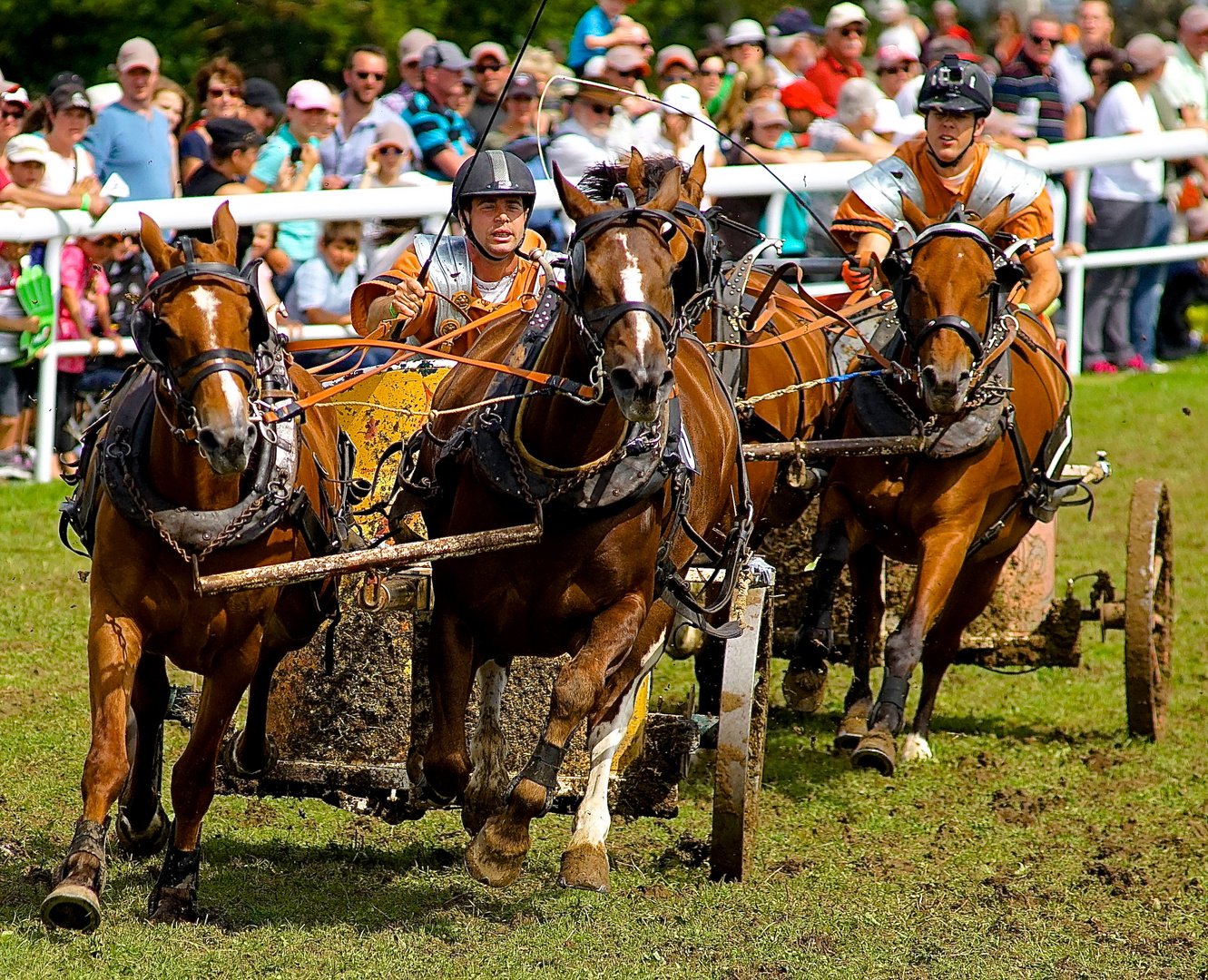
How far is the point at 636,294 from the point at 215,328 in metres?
1.09

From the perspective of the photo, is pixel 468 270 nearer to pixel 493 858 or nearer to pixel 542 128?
pixel 493 858

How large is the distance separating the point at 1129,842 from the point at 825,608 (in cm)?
151

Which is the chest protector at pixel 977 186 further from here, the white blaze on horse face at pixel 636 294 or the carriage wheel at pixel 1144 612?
the white blaze on horse face at pixel 636 294

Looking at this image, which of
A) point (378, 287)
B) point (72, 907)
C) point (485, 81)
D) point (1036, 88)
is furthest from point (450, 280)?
point (1036, 88)

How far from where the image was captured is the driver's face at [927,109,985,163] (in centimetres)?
757

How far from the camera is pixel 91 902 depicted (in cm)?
481

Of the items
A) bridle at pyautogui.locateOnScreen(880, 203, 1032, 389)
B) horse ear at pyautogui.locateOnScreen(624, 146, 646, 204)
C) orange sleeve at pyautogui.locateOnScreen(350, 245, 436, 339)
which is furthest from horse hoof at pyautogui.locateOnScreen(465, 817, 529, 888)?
bridle at pyautogui.locateOnScreen(880, 203, 1032, 389)

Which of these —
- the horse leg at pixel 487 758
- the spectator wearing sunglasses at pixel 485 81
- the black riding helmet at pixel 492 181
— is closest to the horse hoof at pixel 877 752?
the horse leg at pixel 487 758

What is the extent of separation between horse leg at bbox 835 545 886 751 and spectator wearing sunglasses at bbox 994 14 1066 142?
286 inches

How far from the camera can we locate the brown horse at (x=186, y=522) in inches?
189

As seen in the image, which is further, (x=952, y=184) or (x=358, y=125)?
(x=358, y=125)

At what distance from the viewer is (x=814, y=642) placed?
7.59 m

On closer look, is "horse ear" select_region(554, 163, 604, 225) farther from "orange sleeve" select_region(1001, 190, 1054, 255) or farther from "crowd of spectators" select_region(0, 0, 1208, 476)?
"crowd of spectators" select_region(0, 0, 1208, 476)

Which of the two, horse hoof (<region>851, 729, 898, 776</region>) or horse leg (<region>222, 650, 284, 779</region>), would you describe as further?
horse hoof (<region>851, 729, 898, 776</region>)
